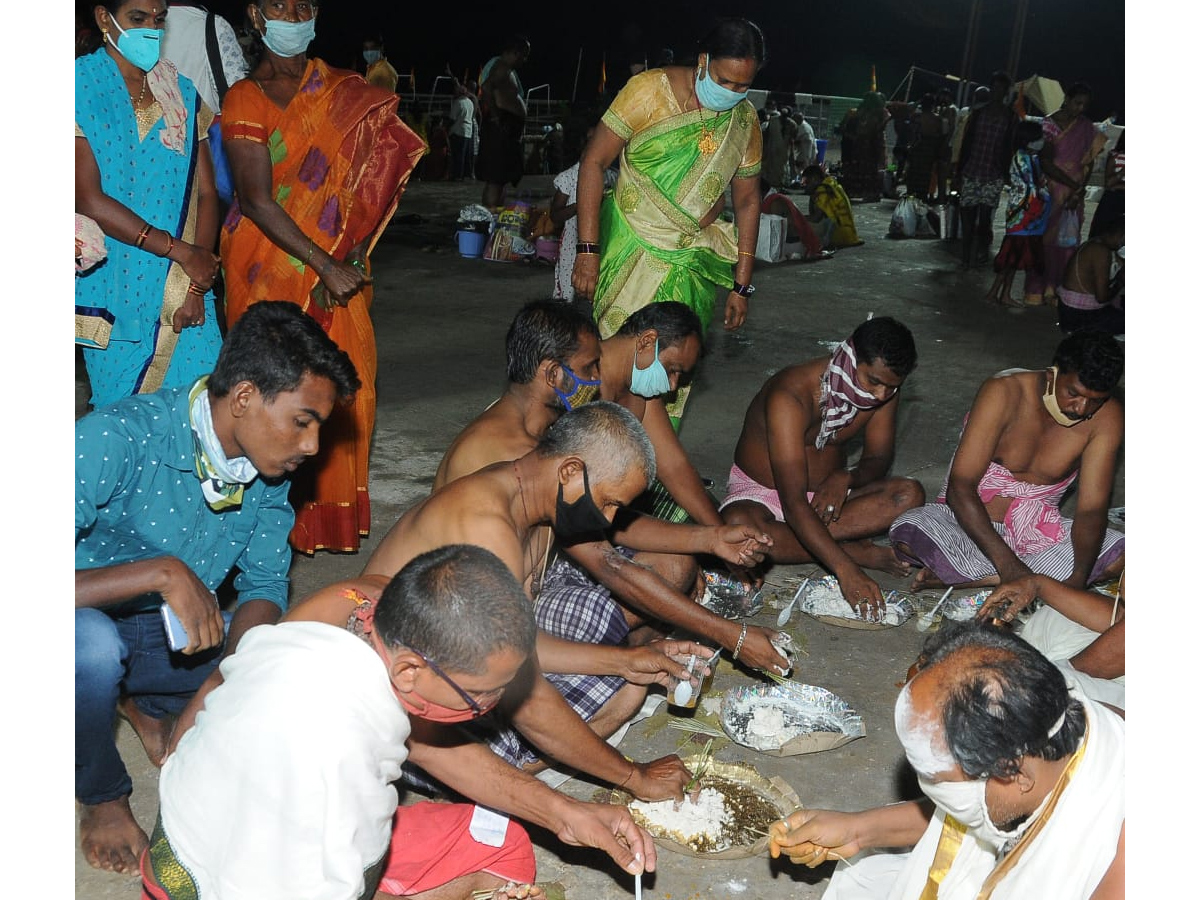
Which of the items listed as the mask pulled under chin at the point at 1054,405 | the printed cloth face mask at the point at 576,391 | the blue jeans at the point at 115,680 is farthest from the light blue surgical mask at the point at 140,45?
the mask pulled under chin at the point at 1054,405

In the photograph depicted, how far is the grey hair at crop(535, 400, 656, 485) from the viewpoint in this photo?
101 inches

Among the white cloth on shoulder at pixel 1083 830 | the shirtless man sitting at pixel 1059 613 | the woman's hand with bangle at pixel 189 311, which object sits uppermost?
the woman's hand with bangle at pixel 189 311

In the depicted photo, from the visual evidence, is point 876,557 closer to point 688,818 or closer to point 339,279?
point 688,818

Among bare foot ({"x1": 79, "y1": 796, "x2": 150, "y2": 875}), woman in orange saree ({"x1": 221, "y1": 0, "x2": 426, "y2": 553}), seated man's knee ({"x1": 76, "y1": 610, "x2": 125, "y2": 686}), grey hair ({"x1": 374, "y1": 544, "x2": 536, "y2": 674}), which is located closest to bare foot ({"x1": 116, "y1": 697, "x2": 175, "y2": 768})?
bare foot ({"x1": 79, "y1": 796, "x2": 150, "y2": 875})

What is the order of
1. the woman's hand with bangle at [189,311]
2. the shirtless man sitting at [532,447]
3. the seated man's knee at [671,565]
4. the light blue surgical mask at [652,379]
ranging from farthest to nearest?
the light blue surgical mask at [652,379] < the seated man's knee at [671,565] < the woman's hand with bangle at [189,311] < the shirtless man sitting at [532,447]

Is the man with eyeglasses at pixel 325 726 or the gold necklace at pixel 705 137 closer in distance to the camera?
the man with eyeglasses at pixel 325 726

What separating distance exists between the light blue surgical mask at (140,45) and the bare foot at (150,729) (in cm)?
193

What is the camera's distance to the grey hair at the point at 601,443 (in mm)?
2574

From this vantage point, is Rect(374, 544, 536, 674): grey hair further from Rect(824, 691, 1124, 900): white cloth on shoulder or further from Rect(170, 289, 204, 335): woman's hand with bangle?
Rect(170, 289, 204, 335): woman's hand with bangle

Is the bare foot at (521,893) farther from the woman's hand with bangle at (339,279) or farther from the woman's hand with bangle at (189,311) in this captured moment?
the woman's hand with bangle at (339,279)

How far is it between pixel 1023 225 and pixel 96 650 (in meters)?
9.26

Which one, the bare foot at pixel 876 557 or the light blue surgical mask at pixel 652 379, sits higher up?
the light blue surgical mask at pixel 652 379

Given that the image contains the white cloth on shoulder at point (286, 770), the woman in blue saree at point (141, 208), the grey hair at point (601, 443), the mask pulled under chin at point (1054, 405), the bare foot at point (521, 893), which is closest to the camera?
the white cloth on shoulder at point (286, 770)

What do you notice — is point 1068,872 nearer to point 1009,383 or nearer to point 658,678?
point 658,678
